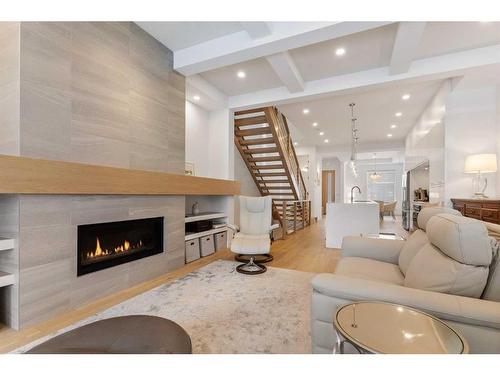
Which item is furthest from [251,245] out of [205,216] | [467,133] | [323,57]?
[467,133]

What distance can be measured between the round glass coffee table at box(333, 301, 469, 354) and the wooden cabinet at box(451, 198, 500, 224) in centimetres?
298

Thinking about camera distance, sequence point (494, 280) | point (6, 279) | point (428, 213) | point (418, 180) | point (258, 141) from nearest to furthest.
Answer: point (494, 280) → point (6, 279) → point (428, 213) → point (258, 141) → point (418, 180)

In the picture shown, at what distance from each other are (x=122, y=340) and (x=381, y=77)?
4200 millimetres

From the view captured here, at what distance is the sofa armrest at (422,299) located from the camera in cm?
105

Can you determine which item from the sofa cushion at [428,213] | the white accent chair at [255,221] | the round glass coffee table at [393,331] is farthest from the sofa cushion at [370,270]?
the white accent chair at [255,221]

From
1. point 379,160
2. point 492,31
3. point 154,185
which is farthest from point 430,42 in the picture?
point 379,160

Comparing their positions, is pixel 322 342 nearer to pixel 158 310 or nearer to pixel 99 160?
pixel 158 310

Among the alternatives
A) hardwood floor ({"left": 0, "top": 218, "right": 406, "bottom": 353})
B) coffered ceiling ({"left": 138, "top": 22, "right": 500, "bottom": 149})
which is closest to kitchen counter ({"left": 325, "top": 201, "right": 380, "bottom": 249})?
hardwood floor ({"left": 0, "top": 218, "right": 406, "bottom": 353})

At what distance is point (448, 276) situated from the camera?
1.30 meters

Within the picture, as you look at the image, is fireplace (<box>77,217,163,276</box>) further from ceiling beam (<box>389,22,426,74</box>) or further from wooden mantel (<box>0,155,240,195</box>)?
ceiling beam (<box>389,22,426,74</box>)

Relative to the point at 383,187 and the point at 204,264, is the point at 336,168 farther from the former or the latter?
the point at 204,264

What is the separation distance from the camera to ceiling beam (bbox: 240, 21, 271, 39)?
2.53 metres

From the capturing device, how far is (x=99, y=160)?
8.16 ft

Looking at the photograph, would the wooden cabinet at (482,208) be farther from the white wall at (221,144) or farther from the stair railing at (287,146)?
the white wall at (221,144)
